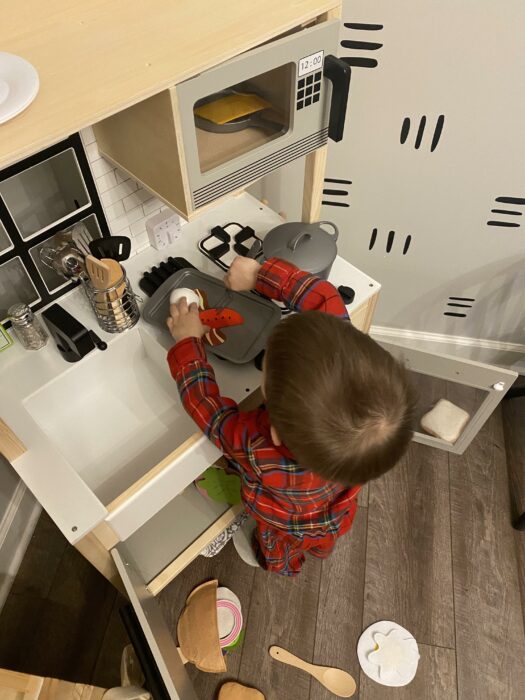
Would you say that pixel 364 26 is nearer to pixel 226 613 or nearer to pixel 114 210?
pixel 114 210

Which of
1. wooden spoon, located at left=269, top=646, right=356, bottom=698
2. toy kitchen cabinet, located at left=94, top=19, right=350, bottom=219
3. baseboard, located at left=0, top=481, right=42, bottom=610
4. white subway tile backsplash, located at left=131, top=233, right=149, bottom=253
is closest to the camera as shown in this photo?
toy kitchen cabinet, located at left=94, top=19, right=350, bottom=219

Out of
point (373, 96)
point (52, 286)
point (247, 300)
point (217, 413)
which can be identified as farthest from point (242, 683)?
point (373, 96)

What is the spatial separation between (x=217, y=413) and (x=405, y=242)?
966 millimetres

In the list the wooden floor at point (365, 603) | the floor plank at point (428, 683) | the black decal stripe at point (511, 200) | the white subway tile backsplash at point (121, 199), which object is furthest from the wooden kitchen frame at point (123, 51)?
the floor plank at point (428, 683)

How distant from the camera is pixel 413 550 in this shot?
5.37 ft

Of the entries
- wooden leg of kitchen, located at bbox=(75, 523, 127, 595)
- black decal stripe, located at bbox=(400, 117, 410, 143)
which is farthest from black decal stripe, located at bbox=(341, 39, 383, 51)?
wooden leg of kitchen, located at bbox=(75, 523, 127, 595)

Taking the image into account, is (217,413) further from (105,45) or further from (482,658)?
(482,658)

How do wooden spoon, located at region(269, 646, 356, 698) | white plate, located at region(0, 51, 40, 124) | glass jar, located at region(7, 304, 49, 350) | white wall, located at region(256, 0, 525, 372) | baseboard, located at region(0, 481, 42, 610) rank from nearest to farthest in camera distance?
white plate, located at region(0, 51, 40, 124)
glass jar, located at region(7, 304, 49, 350)
white wall, located at region(256, 0, 525, 372)
wooden spoon, located at region(269, 646, 356, 698)
baseboard, located at region(0, 481, 42, 610)

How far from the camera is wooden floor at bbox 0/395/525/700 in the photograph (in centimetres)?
145

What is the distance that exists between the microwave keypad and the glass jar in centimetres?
65

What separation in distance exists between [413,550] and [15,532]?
1.20 meters

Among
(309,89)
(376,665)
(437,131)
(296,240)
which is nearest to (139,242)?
(296,240)

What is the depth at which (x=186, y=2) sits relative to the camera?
805 millimetres

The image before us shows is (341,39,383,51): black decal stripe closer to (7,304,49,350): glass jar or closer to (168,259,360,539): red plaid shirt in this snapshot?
(168,259,360,539): red plaid shirt
